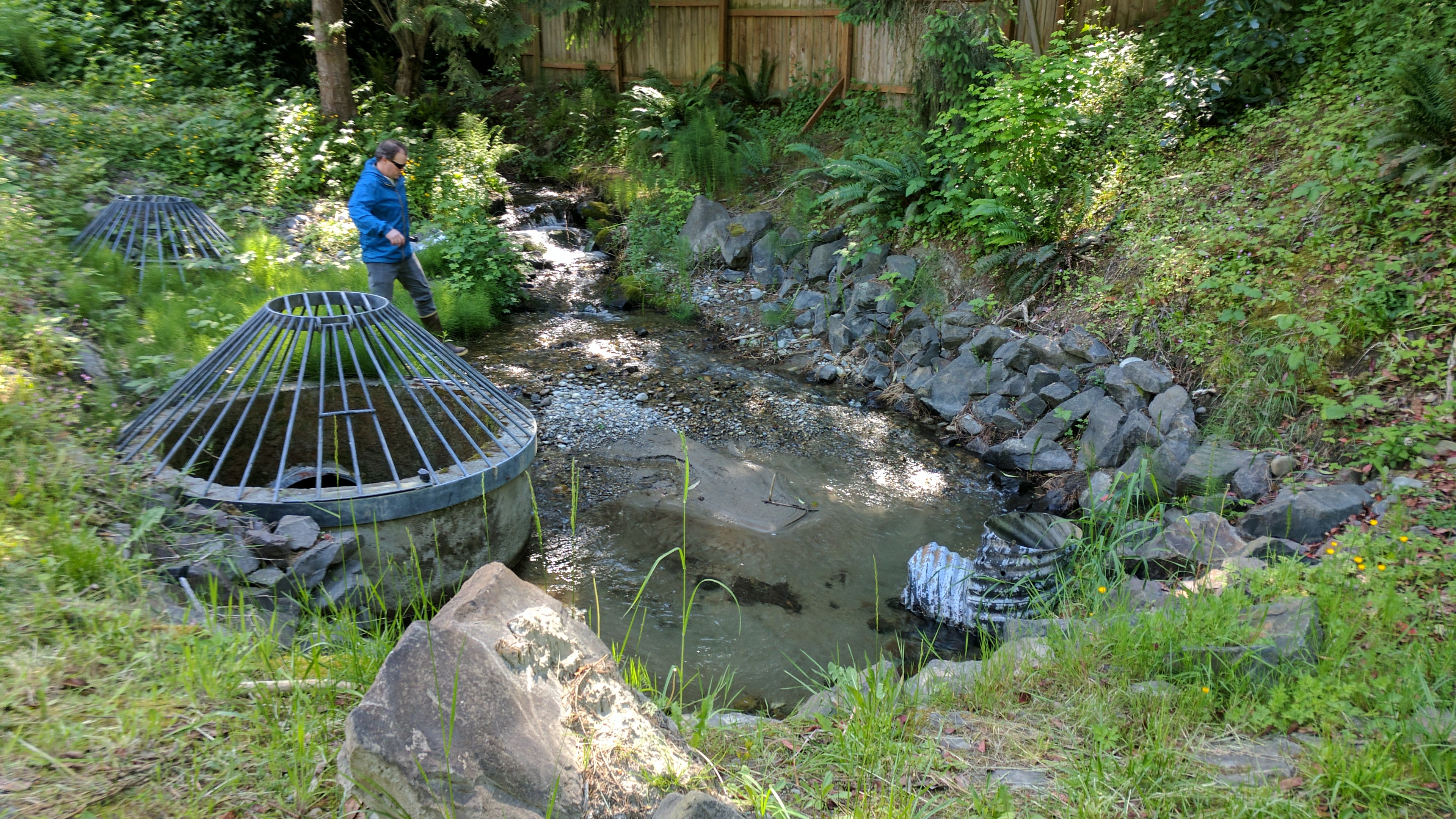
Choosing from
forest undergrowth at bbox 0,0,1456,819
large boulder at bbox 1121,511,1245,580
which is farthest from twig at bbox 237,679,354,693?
large boulder at bbox 1121,511,1245,580

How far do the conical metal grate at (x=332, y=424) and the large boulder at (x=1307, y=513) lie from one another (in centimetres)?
425

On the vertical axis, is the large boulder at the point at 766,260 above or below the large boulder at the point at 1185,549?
above

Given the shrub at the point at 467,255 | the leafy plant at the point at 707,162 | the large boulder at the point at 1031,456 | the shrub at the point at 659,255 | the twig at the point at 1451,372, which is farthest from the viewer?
the leafy plant at the point at 707,162

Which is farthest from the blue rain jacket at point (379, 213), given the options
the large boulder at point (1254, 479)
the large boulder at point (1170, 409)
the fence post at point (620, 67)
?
the fence post at point (620, 67)

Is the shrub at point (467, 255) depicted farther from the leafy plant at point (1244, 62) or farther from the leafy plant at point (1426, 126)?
the leafy plant at point (1426, 126)

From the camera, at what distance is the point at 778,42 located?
13.7 m

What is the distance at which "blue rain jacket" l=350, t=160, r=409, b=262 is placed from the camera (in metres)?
6.53

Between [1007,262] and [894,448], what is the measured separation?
228cm

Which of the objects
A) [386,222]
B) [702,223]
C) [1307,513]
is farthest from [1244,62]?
[386,222]

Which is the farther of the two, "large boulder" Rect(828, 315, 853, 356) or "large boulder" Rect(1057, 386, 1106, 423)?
"large boulder" Rect(828, 315, 853, 356)

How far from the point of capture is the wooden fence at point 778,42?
30.4ft

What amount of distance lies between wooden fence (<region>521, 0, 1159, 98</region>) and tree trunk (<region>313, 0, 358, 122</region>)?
3.80 metres

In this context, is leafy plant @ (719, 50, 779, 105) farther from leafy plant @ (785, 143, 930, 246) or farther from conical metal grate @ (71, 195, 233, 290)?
conical metal grate @ (71, 195, 233, 290)

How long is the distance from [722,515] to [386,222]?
3852 mm
